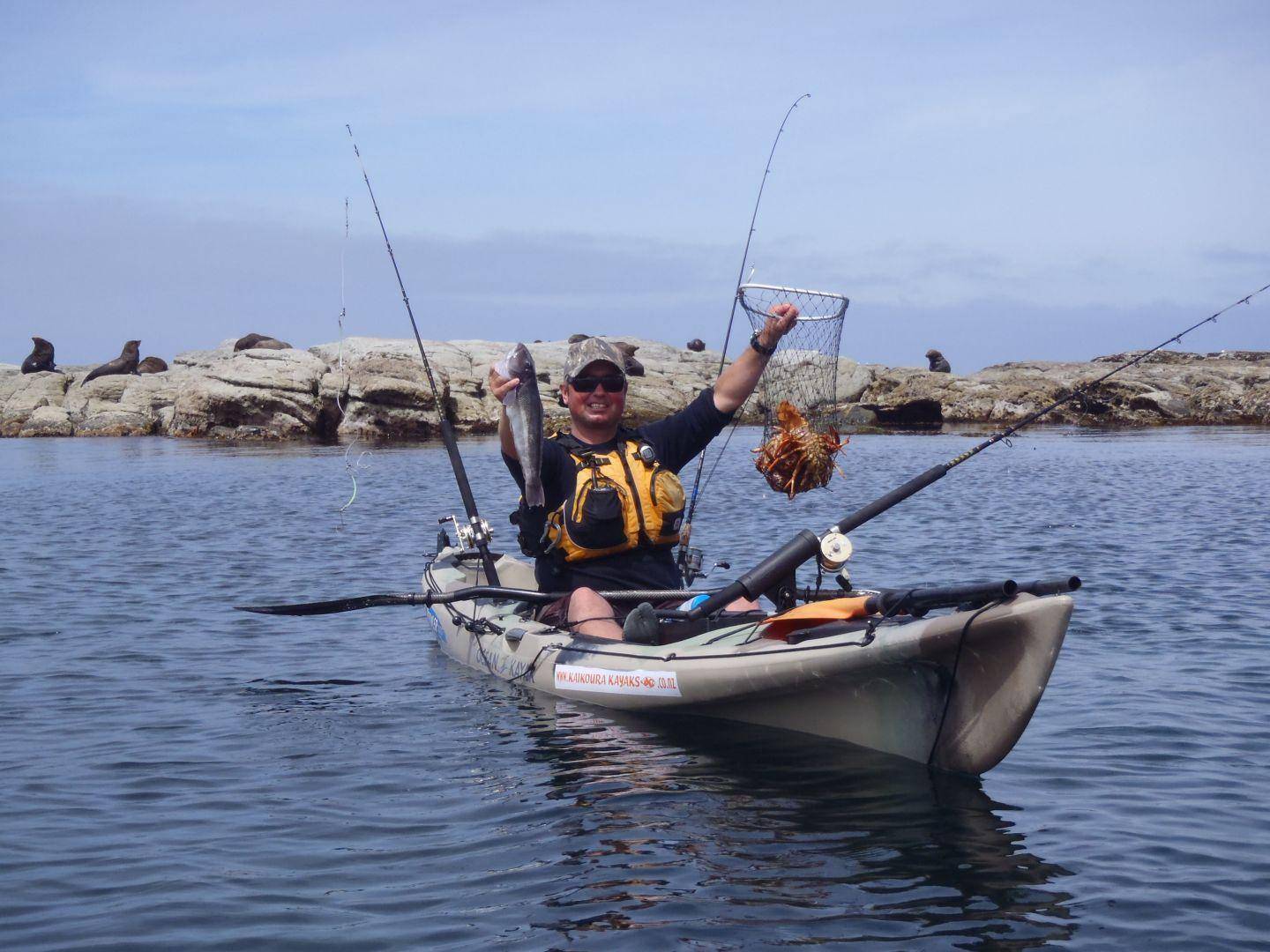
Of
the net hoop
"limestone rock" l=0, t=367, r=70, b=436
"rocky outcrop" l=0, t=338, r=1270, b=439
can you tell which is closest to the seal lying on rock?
"rocky outcrop" l=0, t=338, r=1270, b=439

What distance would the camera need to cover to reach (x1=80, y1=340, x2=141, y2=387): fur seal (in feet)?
157

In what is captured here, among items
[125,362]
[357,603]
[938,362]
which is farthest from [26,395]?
[357,603]

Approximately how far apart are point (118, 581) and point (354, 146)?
17.8 feet

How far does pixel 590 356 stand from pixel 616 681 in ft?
5.69

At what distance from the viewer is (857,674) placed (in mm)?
5617

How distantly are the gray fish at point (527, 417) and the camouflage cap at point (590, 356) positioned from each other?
758mm

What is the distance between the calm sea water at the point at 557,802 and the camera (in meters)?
4.27

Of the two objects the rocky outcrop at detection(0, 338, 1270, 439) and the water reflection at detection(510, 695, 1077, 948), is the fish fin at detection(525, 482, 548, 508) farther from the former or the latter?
the rocky outcrop at detection(0, 338, 1270, 439)

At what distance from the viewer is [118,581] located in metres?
12.5

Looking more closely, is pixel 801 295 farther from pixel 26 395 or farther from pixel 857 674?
pixel 26 395

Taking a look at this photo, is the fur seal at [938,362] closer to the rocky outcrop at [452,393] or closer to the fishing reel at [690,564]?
the rocky outcrop at [452,393]

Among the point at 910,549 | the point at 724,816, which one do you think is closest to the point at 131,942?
the point at 724,816

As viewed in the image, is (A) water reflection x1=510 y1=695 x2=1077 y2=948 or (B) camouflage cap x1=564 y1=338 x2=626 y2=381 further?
(B) camouflage cap x1=564 y1=338 x2=626 y2=381

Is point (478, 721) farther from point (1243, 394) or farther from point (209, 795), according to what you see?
point (1243, 394)
